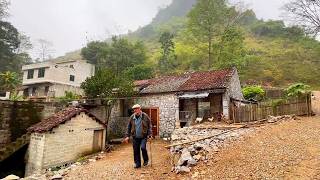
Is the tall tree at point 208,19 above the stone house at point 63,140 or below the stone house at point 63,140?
above

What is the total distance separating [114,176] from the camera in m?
9.84

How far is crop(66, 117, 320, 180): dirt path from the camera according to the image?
Answer: 26.5ft

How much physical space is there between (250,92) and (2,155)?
72.1 ft

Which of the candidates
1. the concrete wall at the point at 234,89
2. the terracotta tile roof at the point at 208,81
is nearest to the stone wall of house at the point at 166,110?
the terracotta tile roof at the point at 208,81

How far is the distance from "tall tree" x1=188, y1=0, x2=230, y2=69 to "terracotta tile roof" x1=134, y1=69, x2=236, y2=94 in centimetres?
1474

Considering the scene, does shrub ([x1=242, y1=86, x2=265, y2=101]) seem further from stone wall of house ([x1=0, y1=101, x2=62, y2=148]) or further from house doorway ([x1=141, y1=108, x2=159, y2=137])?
stone wall of house ([x1=0, y1=101, x2=62, y2=148])

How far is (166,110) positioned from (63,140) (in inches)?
333

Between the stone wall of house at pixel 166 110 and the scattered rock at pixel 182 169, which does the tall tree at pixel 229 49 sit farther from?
the scattered rock at pixel 182 169

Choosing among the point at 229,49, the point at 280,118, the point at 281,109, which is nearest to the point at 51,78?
the point at 229,49

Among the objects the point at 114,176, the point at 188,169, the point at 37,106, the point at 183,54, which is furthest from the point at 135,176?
the point at 183,54

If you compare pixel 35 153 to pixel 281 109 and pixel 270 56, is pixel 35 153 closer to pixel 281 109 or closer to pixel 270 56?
pixel 281 109

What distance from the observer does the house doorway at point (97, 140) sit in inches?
747

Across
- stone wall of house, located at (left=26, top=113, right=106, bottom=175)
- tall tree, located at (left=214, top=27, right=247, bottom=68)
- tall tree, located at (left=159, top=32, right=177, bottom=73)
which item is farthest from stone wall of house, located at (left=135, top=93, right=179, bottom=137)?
tall tree, located at (left=159, top=32, right=177, bottom=73)

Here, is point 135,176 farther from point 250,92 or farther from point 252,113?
point 250,92
